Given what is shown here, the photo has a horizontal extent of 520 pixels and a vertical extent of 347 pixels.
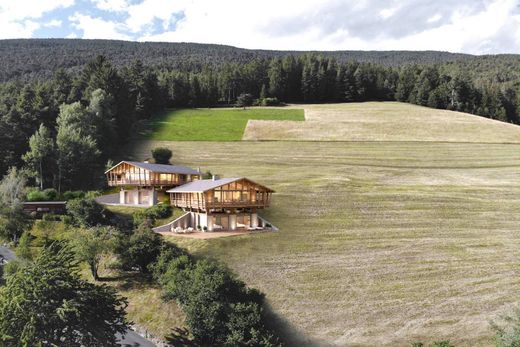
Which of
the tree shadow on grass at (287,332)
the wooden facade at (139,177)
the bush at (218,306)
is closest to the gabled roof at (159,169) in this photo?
the wooden facade at (139,177)

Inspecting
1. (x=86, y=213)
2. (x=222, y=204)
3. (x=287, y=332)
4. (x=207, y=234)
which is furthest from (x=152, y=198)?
(x=287, y=332)

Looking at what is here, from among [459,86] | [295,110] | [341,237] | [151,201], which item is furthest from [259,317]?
[459,86]

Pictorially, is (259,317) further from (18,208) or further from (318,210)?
(18,208)

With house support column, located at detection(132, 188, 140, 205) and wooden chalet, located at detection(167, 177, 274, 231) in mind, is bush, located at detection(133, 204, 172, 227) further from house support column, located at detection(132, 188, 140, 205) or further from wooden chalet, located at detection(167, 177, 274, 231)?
house support column, located at detection(132, 188, 140, 205)

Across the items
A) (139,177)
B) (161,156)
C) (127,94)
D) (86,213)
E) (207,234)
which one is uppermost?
(127,94)

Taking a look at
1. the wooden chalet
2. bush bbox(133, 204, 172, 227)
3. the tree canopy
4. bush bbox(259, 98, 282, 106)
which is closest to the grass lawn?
bush bbox(259, 98, 282, 106)

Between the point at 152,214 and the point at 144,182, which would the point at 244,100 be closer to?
the point at 144,182

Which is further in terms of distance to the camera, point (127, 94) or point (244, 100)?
point (244, 100)
